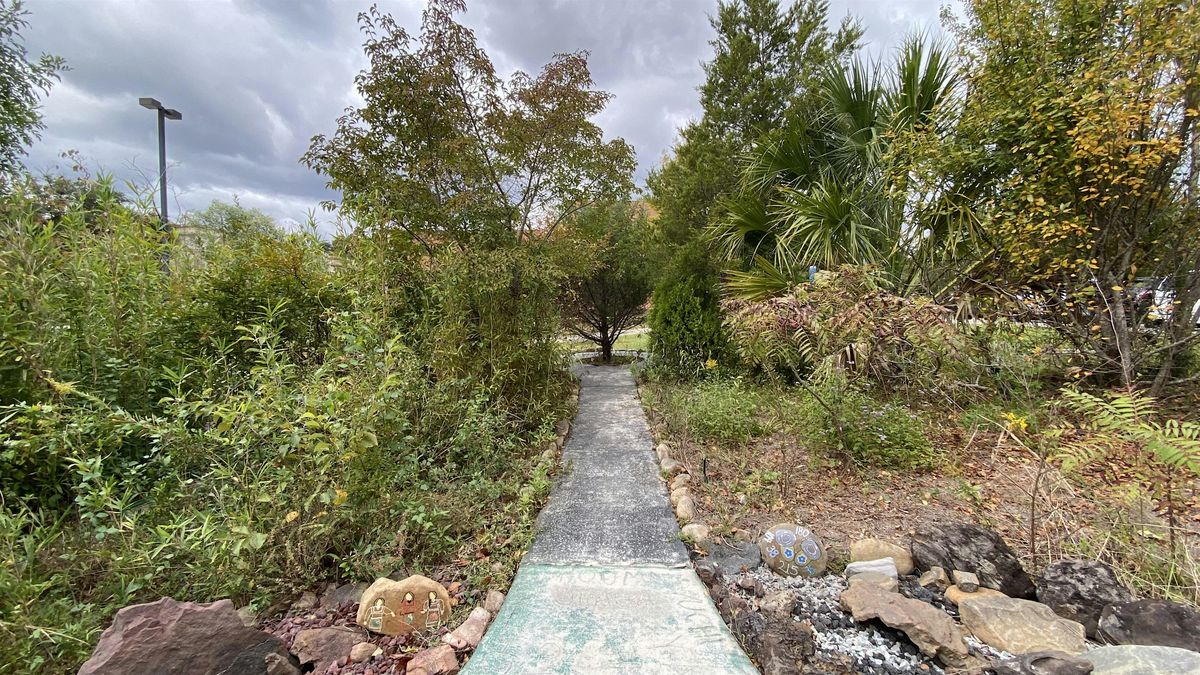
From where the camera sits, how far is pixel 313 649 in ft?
4.71

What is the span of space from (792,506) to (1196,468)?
1.48m

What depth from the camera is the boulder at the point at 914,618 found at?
138 centimetres

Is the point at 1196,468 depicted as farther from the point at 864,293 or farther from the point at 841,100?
the point at 841,100

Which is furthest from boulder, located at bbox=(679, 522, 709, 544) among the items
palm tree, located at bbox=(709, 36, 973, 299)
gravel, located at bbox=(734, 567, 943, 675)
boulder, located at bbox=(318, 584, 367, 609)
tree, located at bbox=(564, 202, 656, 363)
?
tree, located at bbox=(564, 202, 656, 363)

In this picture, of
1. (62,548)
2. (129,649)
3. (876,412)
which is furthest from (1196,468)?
(62,548)

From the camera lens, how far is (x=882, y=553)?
1.90 m

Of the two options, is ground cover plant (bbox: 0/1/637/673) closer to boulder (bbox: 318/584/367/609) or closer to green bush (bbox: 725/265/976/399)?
boulder (bbox: 318/584/367/609)

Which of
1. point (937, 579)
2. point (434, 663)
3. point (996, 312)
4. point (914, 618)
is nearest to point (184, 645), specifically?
point (434, 663)

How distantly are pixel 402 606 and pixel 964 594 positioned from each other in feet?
7.33

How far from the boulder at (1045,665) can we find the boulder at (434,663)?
1.76m

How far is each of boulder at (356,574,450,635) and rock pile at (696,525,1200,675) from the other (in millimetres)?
1145

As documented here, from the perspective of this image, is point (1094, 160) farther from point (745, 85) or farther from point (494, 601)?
point (494, 601)

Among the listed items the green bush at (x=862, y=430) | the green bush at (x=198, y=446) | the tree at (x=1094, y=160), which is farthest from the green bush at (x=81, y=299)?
the tree at (x=1094, y=160)

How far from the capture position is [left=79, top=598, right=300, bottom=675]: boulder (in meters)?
1.20
